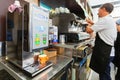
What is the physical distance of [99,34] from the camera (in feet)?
6.72

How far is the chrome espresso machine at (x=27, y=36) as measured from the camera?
2.72ft

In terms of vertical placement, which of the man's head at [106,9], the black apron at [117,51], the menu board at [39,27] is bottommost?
the black apron at [117,51]

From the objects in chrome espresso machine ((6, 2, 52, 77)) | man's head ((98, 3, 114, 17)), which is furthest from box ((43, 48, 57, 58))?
man's head ((98, 3, 114, 17))

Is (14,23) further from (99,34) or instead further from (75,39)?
(99,34)

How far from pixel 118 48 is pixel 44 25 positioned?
2.13 m

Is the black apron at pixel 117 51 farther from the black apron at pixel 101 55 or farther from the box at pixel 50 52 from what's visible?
the box at pixel 50 52

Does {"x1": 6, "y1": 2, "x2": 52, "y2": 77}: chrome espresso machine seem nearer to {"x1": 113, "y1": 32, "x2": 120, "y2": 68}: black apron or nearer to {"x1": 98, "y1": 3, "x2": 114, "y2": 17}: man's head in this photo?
{"x1": 98, "y1": 3, "x2": 114, "y2": 17}: man's head

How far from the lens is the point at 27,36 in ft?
2.72

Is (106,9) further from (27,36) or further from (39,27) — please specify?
(27,36)

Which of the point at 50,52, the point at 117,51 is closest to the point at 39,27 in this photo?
the point at 50,52

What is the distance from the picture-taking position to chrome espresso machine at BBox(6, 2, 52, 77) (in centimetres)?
83

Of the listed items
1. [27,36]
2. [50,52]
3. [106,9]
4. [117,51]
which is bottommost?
[117,51]

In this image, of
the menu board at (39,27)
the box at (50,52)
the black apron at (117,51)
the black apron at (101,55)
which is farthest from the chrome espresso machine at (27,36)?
the black apron at (117,51)

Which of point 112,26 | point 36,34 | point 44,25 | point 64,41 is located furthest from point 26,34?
point 112,26
